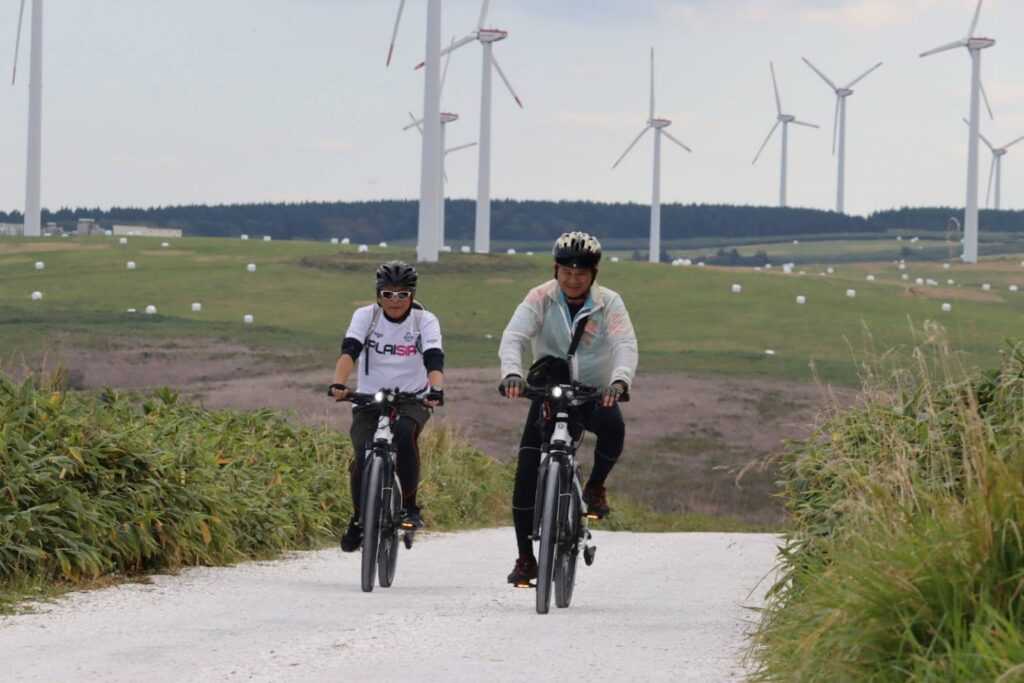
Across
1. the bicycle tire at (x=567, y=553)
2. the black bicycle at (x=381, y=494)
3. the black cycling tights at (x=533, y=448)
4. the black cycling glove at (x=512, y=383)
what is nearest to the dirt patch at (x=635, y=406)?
the black bicycle at (x=381, y=494)

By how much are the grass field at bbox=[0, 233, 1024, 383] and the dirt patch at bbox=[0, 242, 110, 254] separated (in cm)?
16

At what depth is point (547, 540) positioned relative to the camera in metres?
10.6

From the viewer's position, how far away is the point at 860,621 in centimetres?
674

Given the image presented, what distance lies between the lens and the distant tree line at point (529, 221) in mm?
170250

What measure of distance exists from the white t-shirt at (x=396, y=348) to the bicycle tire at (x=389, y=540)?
2.15 ft

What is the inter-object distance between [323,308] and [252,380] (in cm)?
1897

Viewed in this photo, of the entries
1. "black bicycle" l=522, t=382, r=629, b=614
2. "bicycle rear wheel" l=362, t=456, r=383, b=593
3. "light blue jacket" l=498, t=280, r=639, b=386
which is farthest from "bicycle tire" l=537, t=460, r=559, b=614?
"bicycle rear wheel" l=362, t=456, r=383, b=593

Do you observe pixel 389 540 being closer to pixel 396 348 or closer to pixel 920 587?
pixel 396 348

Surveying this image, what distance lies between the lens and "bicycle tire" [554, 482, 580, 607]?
10852 millimetres

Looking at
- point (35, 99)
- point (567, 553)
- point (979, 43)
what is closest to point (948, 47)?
A: point (979, 43)

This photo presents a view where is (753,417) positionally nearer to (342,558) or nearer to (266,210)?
(342,558)

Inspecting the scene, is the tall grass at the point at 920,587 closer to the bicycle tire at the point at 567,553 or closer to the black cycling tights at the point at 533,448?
the bicycle tire at the point at 567,553

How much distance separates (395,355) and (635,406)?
83.0 ft

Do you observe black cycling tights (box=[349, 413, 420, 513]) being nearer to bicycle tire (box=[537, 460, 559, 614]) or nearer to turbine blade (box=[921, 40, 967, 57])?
bicycle tire (box=[537, 460, 559, 614])
